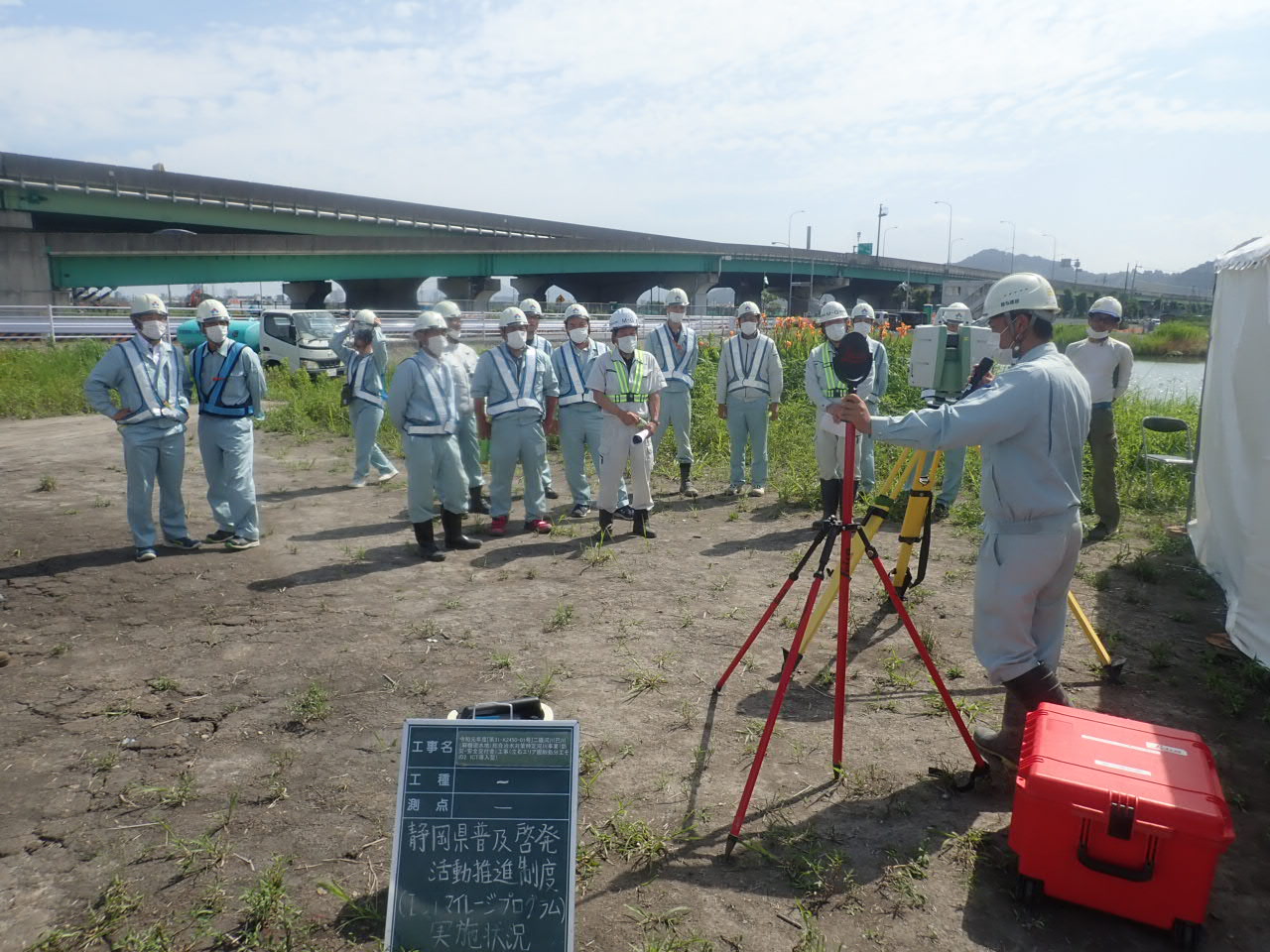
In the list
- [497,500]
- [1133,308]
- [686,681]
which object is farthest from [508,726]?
[1133,308]

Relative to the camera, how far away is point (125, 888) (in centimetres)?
303

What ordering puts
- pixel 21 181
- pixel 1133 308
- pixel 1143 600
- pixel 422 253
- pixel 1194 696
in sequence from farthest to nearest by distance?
pixel 1133 308 < pixel 422 253 < pixel 21 181 < pixel 1143 600 < pixel 1194 696

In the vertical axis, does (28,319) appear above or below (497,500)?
above

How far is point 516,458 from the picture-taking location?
790 centimetres

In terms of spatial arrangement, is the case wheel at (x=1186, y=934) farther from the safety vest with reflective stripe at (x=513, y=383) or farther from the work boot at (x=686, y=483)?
the work boot at (x=686, y=483)

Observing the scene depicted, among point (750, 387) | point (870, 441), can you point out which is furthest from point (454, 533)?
point (870, 441)

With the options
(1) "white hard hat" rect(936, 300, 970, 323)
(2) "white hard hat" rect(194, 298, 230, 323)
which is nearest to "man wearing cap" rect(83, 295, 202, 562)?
(2) "white hard hat" rect(194, 298, 230, 323)

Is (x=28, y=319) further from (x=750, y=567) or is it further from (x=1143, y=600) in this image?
(x=1143, y=600)

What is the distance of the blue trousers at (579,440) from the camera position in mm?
8414

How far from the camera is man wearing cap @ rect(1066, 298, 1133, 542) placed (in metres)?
7.58

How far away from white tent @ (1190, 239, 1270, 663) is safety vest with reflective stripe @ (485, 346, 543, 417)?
215 inches

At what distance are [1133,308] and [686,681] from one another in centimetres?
5677

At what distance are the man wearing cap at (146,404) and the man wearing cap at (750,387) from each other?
524cm

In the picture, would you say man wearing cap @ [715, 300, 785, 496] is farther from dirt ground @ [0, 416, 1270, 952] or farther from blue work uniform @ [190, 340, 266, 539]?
blue work uniform @ [190, 340, 266, 539]
